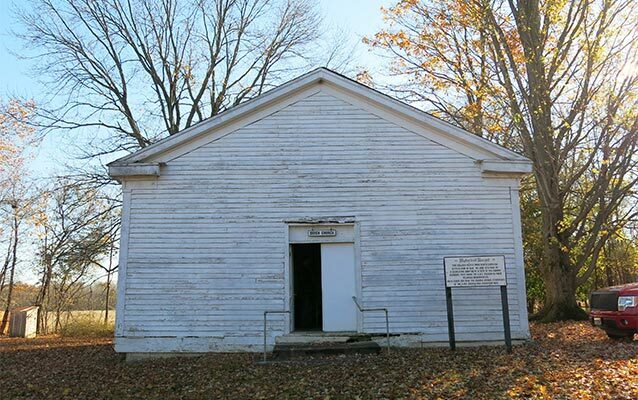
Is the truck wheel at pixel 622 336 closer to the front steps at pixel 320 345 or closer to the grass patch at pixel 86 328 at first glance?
the front steps at pixel 320 345

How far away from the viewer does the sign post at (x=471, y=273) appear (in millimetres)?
9977

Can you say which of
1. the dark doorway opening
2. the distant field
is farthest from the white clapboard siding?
the distant field

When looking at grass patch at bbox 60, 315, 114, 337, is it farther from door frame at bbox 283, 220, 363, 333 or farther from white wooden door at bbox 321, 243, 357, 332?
white wooden door at bbox 321, 243, 357, 332

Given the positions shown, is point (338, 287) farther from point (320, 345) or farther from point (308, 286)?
point (308, 286)

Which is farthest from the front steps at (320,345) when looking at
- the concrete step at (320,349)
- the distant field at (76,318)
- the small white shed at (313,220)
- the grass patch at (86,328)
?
the distant field at (76,318)

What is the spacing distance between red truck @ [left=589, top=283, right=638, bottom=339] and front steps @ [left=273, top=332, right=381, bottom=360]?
5.17 meters

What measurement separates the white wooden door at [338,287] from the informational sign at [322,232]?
229mm

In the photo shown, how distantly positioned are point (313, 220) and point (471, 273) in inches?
136

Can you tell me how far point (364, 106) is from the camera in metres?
11.4

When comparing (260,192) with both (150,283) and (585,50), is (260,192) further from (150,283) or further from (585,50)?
Result: (585,50)

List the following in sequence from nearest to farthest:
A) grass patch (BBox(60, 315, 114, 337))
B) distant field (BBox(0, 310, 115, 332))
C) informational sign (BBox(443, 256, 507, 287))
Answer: informational sign (BBox(443, 256, 507, 287)), grass patch (BBox(60, 315, 114, 337)), distant field (BBox(0, 310, 115, 332))

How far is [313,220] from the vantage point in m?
10.9

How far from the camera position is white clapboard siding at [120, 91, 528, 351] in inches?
419

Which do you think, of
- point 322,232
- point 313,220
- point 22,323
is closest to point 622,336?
point 322,232
